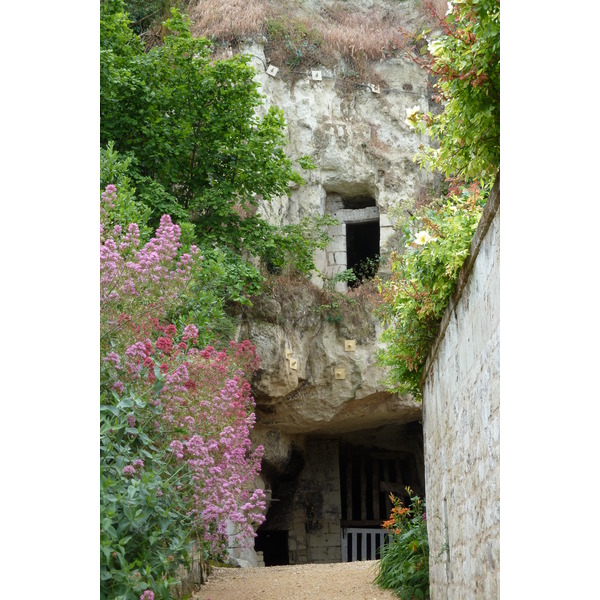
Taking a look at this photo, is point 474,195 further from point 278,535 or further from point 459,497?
point 278,535

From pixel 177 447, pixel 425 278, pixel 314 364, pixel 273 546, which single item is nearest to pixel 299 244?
pixel 314 364

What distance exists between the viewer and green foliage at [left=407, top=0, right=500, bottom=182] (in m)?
3.17

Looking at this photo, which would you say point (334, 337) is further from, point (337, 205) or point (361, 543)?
point (361, 543)

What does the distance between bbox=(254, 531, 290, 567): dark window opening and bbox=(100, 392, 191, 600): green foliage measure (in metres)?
13.3

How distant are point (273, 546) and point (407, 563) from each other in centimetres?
977

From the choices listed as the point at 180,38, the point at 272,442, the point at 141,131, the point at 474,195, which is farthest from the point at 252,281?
the point at 474,195

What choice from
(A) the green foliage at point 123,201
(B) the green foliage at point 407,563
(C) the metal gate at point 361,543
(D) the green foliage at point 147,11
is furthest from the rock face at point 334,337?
(A) the green foliage at point 123,201

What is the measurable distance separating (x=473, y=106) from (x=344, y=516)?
1496cm

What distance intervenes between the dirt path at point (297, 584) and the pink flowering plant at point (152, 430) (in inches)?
127

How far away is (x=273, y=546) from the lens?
17.4 m

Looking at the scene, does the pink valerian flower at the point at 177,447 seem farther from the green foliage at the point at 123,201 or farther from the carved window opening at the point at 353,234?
the carved window opening at the point at 353,234

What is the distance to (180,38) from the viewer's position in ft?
36.6

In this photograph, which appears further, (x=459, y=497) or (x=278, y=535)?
(x=278, y=535)

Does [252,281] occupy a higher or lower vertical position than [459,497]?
higher
